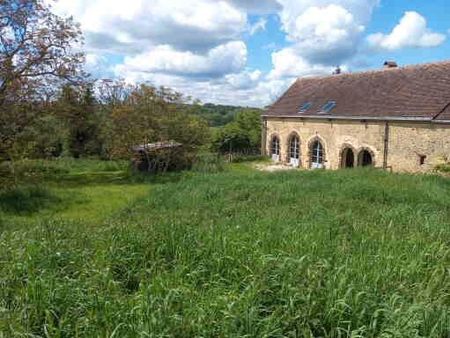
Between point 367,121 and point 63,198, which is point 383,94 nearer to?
point 367,121

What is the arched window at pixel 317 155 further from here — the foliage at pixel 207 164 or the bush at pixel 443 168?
the bush at pixel 443 168

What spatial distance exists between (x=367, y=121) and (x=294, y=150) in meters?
7.31

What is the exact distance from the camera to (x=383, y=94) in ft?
84.0

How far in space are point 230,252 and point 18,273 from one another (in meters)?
2.12

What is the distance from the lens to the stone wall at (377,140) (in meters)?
21.5

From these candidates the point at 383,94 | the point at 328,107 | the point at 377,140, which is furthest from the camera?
the point at 328,107

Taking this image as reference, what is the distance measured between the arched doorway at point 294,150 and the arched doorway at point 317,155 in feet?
5.05

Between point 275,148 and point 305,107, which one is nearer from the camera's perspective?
point 305,107

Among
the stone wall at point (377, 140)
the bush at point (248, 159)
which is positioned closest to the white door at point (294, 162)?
the stone wall at point (377, 140)

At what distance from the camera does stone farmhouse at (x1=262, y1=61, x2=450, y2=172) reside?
21969 mm

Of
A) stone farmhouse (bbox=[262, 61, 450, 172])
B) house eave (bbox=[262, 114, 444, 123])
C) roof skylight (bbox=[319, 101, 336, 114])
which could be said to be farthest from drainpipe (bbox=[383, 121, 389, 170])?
roof skylight (bbox=[319, 101, 336, 114])

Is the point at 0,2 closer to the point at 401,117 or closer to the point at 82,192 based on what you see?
the point at 82,192

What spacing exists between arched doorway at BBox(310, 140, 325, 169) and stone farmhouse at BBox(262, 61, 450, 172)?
32mm

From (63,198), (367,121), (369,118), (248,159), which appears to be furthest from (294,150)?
(63,198)
